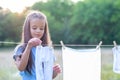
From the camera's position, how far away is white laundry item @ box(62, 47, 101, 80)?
3.61 meters

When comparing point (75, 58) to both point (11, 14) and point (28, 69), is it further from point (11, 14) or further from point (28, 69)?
point (11, 14)

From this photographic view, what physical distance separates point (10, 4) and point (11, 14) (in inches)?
46.7

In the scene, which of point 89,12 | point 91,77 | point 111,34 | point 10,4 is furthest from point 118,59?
point 89,12

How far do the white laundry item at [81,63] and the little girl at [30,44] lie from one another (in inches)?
18.9

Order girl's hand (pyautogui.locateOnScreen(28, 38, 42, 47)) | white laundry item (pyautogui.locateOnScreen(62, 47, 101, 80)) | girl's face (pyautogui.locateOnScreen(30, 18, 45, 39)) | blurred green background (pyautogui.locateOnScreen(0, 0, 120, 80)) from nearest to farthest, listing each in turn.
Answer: girl's hand (pyautogui.locateOnScreen(28, 38, 42, 47)), girl's face (pyautogui.locateOnScreen(30, 18, 45, 39)), white laundry item (pyautogui.locateOnScreen(62, 47, 101, 80)), blurred green background (pyautogui.locateOnScreen(0, 0, 120, 80))

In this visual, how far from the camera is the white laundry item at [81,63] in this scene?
361 centimetres

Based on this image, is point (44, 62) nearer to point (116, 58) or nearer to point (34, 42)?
point (34, 42)

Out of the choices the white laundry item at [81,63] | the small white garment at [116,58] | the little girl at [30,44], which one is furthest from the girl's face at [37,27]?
the small white garment at [116,58]

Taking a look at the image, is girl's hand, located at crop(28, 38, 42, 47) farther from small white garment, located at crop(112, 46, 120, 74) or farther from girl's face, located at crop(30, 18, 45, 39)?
small white garment, located at crop(112, 46, 120, 74)

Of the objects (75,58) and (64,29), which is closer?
(75,58)

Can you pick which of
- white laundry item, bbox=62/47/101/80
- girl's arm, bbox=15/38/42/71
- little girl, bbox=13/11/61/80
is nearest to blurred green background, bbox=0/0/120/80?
white laundry item, bbox=62/47/101/80

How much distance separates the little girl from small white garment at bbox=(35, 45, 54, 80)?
0.05m

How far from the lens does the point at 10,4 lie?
748 inches

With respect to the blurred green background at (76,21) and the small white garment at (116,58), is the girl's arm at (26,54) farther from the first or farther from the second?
the blurred green background at (76,21)
